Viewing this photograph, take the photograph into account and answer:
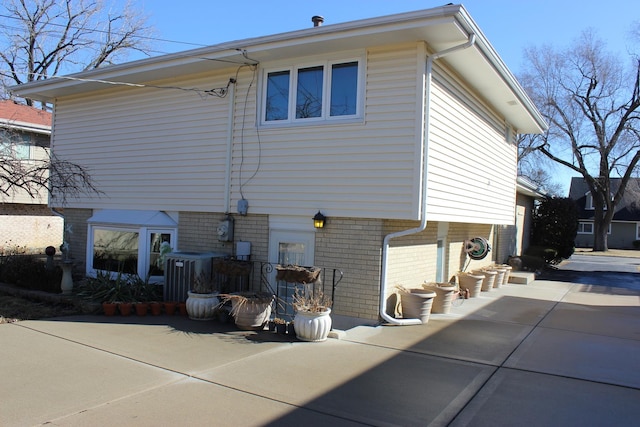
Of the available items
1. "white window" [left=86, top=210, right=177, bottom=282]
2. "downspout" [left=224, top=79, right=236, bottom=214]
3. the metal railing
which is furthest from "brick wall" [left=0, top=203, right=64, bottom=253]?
the metal railing

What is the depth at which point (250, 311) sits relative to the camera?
7.40 metres

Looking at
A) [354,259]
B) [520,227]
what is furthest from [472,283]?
[520,227]

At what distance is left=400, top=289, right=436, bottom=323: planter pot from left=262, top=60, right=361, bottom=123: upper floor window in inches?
125

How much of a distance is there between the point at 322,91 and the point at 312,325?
3970mm

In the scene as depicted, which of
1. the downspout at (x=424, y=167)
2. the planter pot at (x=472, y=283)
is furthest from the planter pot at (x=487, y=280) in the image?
the downspout at (x=424, y=167)

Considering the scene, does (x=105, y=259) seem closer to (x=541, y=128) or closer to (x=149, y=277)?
(x=149, y=277)

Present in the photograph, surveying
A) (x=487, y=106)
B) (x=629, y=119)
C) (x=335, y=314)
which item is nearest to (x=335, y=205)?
(x=335, y=314)

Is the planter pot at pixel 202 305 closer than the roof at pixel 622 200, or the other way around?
the planter pot at pixel 202 305

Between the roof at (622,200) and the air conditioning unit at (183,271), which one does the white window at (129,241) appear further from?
the roof at (622,200)

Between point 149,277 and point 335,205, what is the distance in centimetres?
459

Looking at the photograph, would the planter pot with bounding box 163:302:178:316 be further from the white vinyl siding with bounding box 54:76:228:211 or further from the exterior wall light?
the exterior wall light

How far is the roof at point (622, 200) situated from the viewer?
39.5 m

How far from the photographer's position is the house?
771cm

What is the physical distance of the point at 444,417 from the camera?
4441 mm
